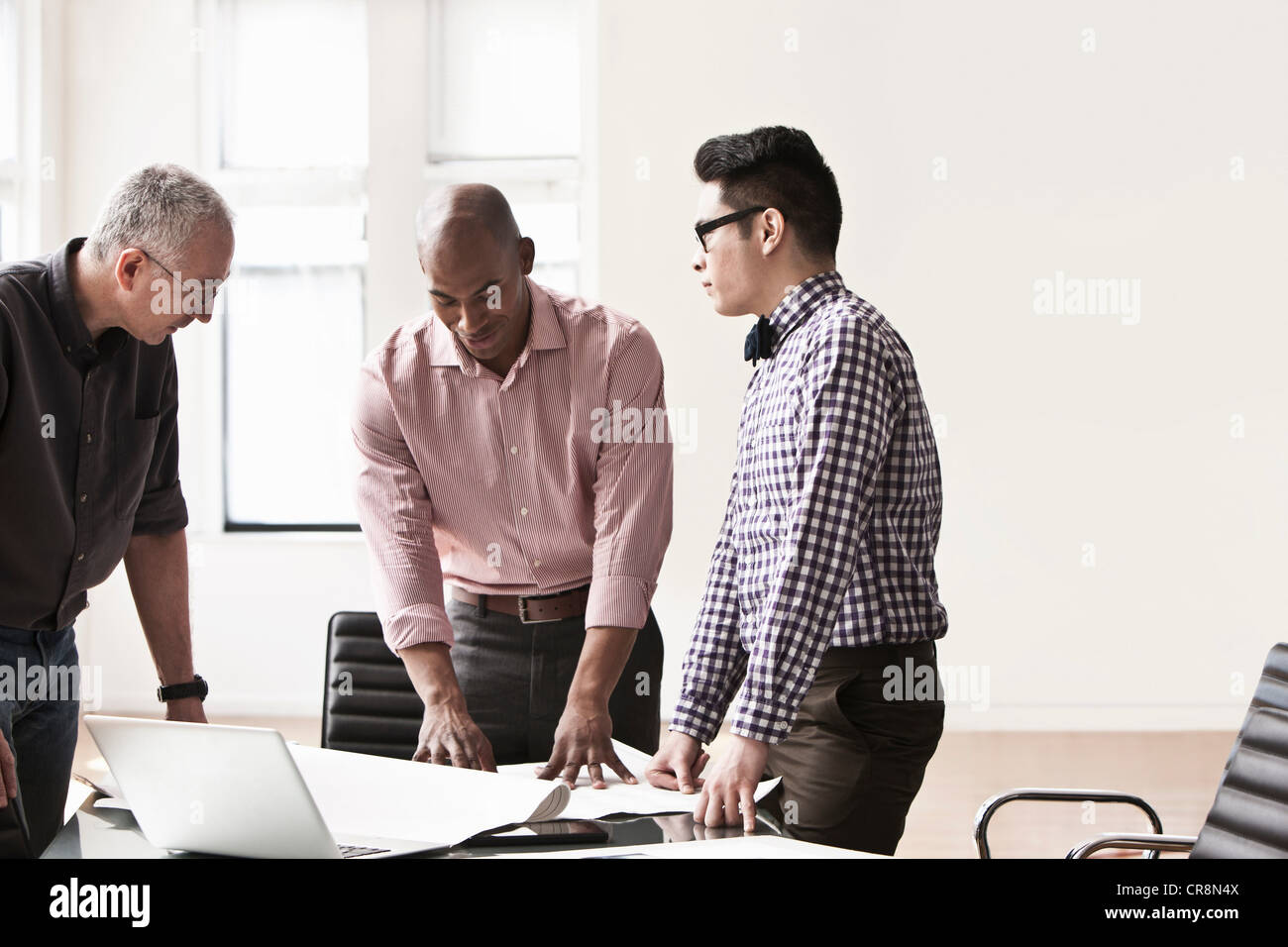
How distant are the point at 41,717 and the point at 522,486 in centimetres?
84

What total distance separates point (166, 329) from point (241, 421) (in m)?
4.23

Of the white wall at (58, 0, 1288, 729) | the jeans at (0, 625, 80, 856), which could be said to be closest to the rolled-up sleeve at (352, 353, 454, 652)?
the jeans at (0, 625, 80, 856)

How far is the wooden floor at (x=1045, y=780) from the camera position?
3.66 metres

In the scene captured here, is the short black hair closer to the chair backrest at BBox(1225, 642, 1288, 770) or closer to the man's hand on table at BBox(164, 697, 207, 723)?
the chair backrest at BBox(1225, 642, 1288, 770)

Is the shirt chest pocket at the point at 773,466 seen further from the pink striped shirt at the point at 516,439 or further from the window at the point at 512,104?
the window at the point at 512,104

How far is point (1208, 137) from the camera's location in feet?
17.7

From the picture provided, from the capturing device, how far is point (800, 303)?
176 cm

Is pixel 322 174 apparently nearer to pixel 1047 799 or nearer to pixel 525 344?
pixel 525 344

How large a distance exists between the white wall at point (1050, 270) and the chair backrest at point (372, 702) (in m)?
3.41

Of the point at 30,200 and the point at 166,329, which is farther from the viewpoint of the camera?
the point at 30,200

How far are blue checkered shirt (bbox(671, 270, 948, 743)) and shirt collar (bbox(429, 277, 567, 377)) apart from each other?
45cm

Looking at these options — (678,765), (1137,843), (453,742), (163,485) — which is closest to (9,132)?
(163,485)
